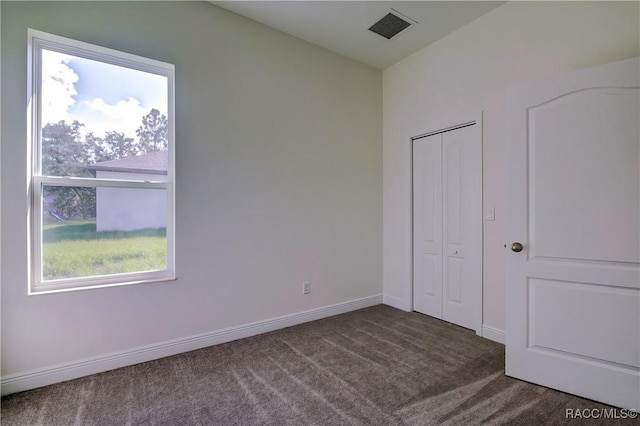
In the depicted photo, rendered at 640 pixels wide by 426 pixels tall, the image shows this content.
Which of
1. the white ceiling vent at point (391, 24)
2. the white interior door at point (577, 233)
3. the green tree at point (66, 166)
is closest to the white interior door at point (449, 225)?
the white interior door at point (577, 233)

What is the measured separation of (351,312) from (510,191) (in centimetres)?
216

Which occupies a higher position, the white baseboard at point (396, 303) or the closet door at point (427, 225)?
the closet door at point (427, 225)

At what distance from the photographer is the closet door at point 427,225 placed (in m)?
3.33

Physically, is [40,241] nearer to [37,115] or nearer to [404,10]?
[37,115]

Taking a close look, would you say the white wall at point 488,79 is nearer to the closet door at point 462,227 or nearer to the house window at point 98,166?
the closet door at point 462,227

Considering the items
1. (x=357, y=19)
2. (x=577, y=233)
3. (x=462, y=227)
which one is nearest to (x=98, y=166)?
(x=357, y=19)

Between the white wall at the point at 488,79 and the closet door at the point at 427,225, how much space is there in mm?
105

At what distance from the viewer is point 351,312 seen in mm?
3541

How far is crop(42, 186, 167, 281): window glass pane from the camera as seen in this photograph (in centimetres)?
214

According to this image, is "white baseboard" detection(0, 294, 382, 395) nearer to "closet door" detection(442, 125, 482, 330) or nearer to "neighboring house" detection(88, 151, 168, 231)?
"neighboring house" detection(88, 151, 168, 231)

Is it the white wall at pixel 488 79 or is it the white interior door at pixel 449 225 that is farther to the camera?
the white interior door at pixel 449 225

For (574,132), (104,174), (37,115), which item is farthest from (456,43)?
(37,115)

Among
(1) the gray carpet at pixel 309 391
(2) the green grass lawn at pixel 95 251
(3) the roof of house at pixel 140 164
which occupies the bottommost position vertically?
(1) the gray carpet at pixel 309 391

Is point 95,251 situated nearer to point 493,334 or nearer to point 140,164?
point 140,164
